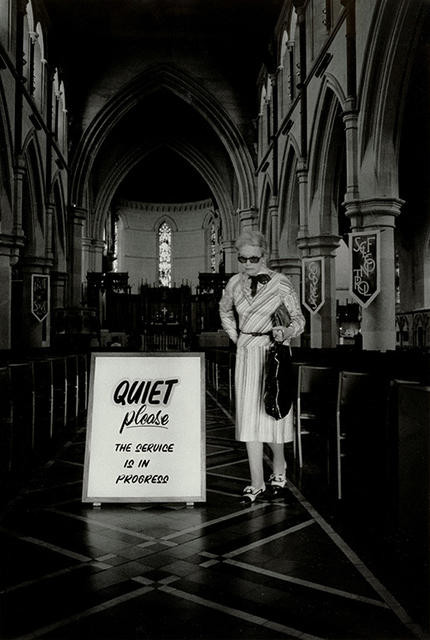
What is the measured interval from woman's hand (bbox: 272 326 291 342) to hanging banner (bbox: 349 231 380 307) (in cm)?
551

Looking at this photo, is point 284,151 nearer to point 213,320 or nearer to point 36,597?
point 213,320

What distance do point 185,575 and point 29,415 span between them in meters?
4.06

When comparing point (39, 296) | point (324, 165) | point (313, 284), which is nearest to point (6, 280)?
point (39, 296)

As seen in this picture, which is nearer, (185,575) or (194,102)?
(185,575)

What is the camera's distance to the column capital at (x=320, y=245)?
516 inches

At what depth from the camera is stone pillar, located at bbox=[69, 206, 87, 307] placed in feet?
70.9

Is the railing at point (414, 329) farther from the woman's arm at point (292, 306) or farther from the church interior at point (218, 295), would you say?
the woman's arm at point (292, 306)

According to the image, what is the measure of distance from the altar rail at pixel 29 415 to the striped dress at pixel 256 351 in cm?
192

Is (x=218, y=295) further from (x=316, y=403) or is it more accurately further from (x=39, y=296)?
(x=316, y=403)

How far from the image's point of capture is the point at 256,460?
415 cm


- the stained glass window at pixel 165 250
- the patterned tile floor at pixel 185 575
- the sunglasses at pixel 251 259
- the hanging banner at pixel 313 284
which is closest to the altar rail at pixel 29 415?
the patterned tile floor at pixel 185 575

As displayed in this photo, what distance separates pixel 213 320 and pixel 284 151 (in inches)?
477

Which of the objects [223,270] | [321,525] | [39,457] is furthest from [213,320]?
[321,525]

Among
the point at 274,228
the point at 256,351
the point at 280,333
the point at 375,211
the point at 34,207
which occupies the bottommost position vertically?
the point at 256,351
